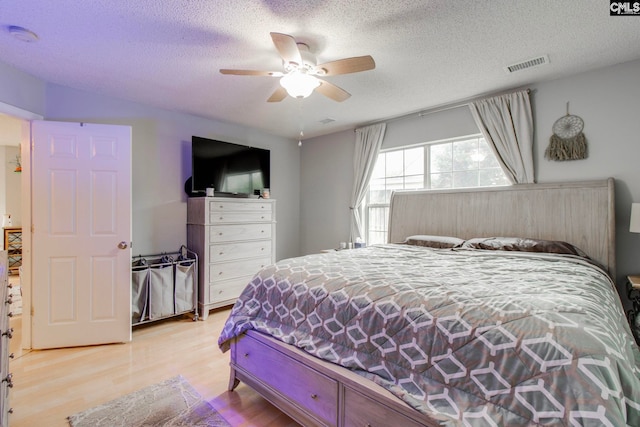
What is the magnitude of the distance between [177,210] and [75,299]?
1442 millimetres

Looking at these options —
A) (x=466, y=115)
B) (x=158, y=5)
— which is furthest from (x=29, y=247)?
(x=466, y=115)

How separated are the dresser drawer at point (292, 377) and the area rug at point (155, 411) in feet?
1.16

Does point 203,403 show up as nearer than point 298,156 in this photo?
Yes

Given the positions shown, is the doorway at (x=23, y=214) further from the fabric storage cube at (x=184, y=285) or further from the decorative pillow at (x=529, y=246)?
the decorative pillow at (x=529, y=246)

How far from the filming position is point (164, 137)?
3.81 meters

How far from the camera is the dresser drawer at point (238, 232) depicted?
3.72 meters

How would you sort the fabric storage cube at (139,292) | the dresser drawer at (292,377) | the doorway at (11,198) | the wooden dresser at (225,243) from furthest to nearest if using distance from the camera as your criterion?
the doorway at (11,198) → the wooden dresser at (225,243) → the fabric storage cube at (139,292) → the dresser drawer at (292,377)

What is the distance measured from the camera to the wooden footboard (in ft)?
4.33

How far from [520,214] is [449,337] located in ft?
8.10

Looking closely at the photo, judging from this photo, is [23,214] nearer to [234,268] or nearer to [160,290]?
[160,290]

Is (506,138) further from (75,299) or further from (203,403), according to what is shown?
(75,299)

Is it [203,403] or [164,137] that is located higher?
[164,137]

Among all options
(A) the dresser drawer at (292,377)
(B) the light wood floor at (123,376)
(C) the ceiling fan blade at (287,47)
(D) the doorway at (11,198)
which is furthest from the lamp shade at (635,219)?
(D) the doorway at (11,198)

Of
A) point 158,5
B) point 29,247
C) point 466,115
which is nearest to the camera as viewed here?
point 158,5
